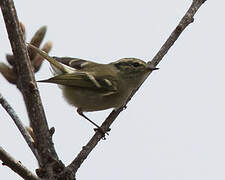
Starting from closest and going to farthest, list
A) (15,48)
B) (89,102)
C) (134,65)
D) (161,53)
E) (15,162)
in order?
(15,162) → (15,48) → (161,53) → (89,102) → (134,65)

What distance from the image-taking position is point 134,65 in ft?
18.5

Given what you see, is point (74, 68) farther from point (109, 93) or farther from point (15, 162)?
point (15, 162)

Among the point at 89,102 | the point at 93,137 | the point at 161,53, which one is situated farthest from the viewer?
the point at 89,102

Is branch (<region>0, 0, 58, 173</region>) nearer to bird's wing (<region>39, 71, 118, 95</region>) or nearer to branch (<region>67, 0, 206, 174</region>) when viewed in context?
branch (<region>67, 0, 206, 174</region>)

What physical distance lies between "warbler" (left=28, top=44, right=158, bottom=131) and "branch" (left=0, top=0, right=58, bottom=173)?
215 cm

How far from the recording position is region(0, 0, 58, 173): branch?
262 centimetres

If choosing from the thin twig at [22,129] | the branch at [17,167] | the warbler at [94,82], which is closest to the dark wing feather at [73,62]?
the warbler at [94,82]

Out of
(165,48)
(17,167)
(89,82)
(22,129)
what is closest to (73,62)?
(89,82)

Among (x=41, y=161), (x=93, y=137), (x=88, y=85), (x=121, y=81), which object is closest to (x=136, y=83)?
(x=121, y=81)

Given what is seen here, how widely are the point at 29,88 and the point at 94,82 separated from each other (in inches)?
106

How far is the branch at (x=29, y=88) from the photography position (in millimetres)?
2617

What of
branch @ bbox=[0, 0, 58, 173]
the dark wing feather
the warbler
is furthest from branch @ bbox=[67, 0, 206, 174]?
the dark wing feather

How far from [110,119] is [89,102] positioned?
104cm

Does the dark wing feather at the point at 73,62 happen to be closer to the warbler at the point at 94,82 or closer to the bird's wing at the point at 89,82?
the warbler at the point at 94,82
